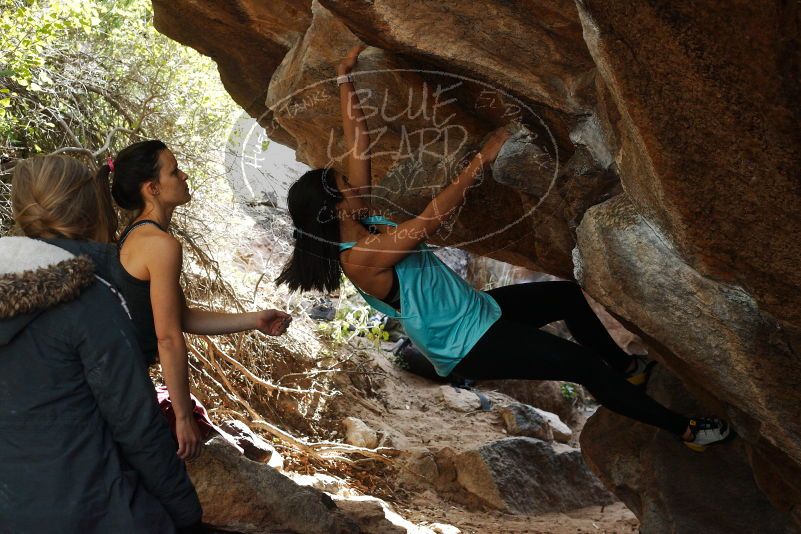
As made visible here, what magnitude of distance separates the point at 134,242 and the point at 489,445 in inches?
179

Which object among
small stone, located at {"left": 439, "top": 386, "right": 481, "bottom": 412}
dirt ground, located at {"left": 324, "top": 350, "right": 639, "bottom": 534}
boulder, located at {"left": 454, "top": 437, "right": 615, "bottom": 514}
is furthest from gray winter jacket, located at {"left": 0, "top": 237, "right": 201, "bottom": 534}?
small stone, located at {"left": 439, "top": 386, "right": 481, "bottom": 412}

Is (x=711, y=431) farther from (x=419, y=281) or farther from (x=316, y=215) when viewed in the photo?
(x=316, y=215)

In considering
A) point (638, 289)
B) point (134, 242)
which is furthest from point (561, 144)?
point (134, 242)

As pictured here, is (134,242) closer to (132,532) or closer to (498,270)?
(132,532)

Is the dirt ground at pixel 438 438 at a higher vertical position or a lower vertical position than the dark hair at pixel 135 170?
lower

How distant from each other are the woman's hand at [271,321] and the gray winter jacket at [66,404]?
23.7 inches

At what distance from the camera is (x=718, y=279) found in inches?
103

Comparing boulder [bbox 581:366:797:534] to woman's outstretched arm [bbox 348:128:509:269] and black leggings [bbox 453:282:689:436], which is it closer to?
black leggings [bbox 453:282:689:436]

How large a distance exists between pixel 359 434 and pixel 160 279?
14.8 feet

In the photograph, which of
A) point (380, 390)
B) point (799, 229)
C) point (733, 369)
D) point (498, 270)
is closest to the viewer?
point (799, 229)

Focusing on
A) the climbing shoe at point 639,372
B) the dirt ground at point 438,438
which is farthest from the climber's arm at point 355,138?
the dirt ground at point 438,438

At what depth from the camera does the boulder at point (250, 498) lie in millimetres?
3525

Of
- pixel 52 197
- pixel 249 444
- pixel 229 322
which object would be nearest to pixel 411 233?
pixel 229 322

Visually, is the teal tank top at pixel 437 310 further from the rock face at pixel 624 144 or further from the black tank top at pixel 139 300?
the black tank top at pixel 139 300
